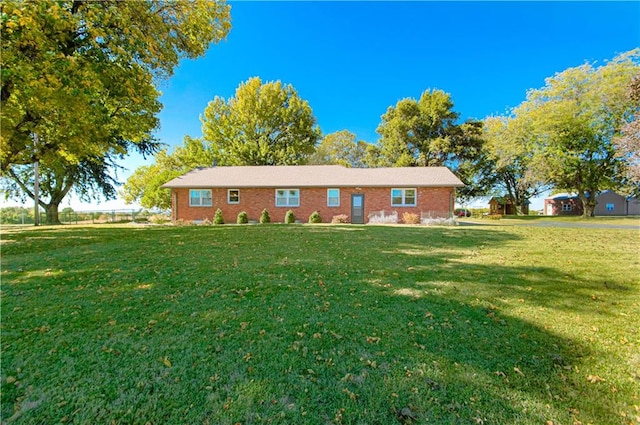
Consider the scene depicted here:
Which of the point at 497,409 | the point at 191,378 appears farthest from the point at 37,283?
the point at 497,409

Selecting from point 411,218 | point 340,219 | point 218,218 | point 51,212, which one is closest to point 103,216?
point 51,212

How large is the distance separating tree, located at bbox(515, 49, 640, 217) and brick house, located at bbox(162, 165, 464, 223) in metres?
12.0

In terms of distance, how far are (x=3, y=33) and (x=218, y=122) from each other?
28.0m

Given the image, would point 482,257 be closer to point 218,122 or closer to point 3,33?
point 3,33

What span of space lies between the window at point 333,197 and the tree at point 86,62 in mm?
11831

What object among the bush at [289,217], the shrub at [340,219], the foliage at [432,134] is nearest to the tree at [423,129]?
the foliage at [432,134]

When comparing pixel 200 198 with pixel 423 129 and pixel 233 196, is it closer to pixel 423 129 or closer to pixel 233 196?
pixel 233 196

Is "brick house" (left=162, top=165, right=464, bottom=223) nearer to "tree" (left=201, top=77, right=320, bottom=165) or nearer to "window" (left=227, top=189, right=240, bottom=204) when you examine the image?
"window" (left=227, top=189, right=240, bottom=204)

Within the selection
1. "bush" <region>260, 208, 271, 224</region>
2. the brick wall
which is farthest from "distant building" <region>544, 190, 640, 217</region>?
"bush" <region>260, 208, 271, 224</region>

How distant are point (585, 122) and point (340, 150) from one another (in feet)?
94.3

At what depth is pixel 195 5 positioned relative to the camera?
9305 mm

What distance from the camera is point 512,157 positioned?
28.7m

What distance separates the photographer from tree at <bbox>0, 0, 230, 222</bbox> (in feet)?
21.9

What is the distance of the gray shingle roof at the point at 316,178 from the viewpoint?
65.5 feet
